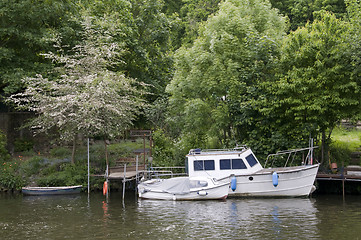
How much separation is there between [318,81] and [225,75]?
19.9ft

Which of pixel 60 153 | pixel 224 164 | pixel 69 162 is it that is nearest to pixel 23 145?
pixel 60 153

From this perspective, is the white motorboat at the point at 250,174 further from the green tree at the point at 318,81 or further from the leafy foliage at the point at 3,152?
the leafy foliage at the point at 3,152

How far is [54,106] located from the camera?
31109 mm

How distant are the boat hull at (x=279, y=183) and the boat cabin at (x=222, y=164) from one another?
2.07 feet

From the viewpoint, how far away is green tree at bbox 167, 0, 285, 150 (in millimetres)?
31609

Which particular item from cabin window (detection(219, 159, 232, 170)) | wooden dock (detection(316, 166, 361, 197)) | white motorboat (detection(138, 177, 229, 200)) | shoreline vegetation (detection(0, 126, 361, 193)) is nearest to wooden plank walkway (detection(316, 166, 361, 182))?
wooden dock (detection(316, 166, 361, 197))

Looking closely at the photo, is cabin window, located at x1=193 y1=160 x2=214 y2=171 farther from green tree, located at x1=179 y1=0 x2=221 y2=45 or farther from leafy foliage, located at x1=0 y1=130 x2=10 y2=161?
green tree, located at x1=179 y1=0 x2=221 y2=45

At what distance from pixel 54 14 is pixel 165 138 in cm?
1237

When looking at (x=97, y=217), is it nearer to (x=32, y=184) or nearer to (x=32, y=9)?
(x=32, y=184)

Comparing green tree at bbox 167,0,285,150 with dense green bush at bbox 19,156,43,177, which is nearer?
green tree at bbox 167,0,285,150

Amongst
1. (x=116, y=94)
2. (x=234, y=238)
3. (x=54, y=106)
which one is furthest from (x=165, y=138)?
(x=234, y=238)

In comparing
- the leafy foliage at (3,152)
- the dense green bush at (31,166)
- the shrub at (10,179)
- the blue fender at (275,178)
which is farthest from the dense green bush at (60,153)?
the blue fender at (275,178)

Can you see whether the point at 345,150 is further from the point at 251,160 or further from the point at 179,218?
the point at 179,218

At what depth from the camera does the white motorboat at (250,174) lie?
2723cm
